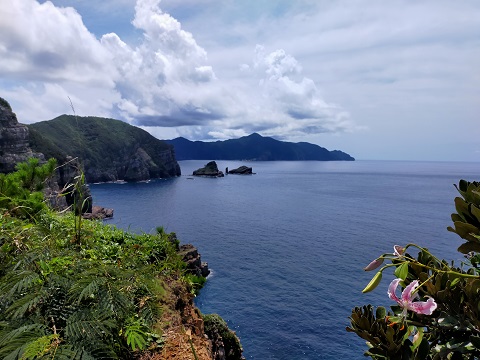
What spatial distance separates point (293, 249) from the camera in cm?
5306

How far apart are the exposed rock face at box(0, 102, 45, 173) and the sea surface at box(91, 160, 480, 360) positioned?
2703cm

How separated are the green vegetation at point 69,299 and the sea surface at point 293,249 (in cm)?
260

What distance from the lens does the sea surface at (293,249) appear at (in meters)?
31.0

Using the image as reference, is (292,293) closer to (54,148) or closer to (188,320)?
(188,320)

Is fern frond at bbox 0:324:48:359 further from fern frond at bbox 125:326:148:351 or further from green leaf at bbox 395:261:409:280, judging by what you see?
green leaf at bbox 395:261:409:280

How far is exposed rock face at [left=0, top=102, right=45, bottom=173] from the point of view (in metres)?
77.3

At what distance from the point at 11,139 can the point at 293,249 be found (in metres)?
76.9

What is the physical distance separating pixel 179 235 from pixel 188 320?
57.4 meters

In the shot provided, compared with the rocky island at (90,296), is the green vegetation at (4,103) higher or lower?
higher

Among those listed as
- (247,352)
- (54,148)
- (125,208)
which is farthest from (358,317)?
(54,148)

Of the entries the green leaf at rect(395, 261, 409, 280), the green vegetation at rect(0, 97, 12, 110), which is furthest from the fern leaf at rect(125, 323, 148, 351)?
the green vegetation at rect(0, 97, 12, 110)

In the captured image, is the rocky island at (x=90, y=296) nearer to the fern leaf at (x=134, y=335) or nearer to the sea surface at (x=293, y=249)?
the fern leaf at (x=134, y=335)

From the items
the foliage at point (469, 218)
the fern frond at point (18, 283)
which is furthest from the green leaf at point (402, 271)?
the fern frond at point (18, 283)

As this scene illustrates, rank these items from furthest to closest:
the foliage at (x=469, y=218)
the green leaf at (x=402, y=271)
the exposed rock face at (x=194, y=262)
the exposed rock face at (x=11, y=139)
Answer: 1. the exposed rock face at (x=11, y=139)
2. the exposed rock face at (x=194, y=262)
3. the foliage at (x=469, y=218)
4. the green leaf at (x=402, y=271)
